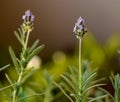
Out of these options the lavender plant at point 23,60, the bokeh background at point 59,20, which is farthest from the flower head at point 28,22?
the bokeh background at point 59,20

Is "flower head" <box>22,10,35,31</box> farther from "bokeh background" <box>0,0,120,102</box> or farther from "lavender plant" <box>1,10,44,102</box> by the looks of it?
"bokeh background" <box>0,0,120,102</box>

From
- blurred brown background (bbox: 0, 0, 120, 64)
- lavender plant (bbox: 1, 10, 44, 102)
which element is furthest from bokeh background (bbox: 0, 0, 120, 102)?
lavender plant (bbox: 1, 10, 44, 102)

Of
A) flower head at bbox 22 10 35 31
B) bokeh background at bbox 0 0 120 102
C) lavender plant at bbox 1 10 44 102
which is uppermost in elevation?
flower head at bbox 22 10 35 31

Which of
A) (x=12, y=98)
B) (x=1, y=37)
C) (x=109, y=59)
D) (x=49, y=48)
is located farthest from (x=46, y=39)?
(x=12, y=98)

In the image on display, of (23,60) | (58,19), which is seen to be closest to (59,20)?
(58,19)

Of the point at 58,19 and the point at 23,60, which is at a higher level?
the point at 23,60

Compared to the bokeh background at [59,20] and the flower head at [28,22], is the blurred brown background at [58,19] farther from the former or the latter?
the flower head at [28,22]

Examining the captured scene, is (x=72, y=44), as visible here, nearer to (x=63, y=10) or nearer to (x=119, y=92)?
(x=63, y=10)

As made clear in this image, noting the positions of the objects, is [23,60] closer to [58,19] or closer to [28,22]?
[28,22]
